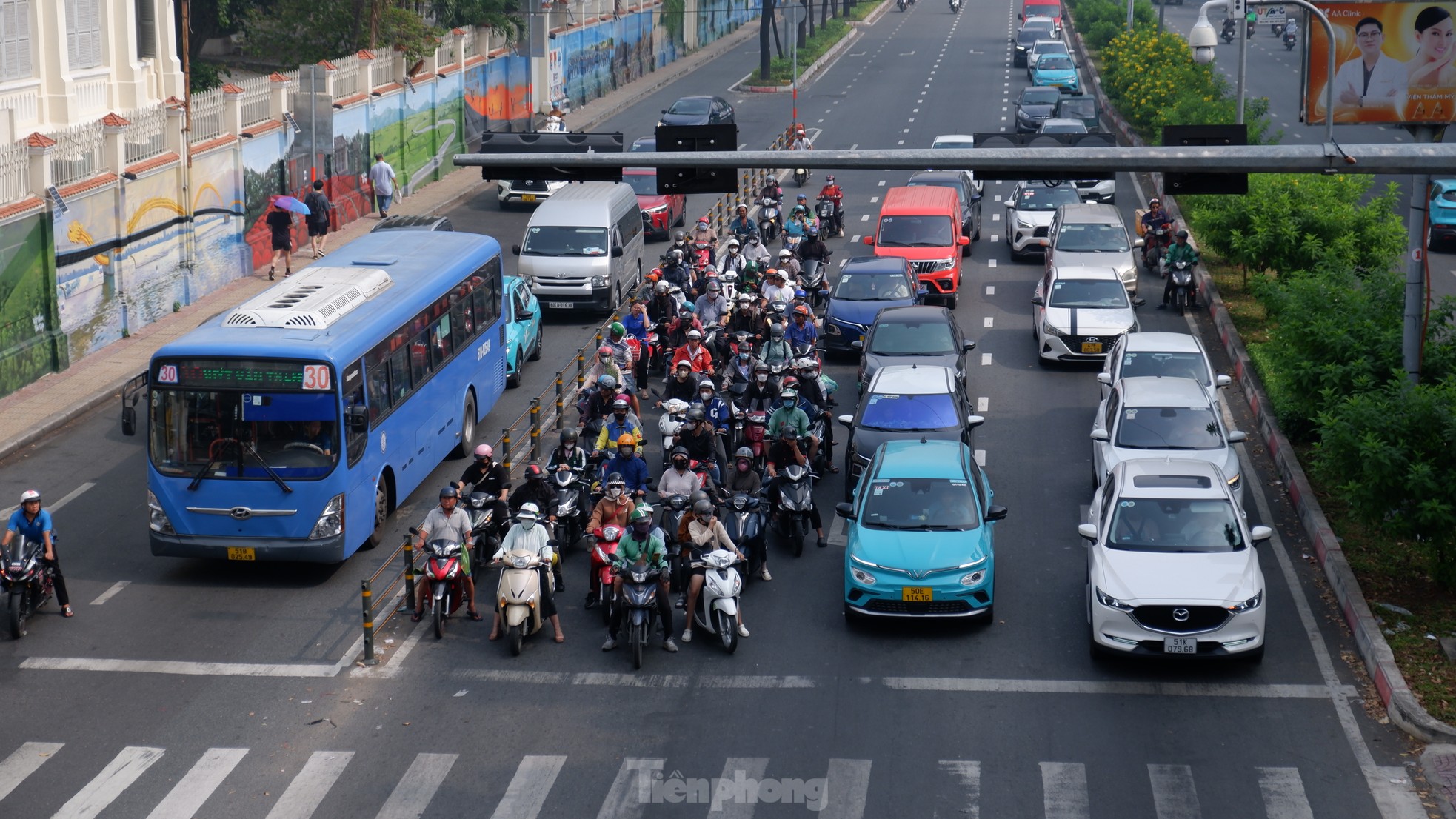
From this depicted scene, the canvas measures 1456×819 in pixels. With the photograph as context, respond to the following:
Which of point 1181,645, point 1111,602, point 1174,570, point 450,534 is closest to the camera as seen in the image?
point 1181,645

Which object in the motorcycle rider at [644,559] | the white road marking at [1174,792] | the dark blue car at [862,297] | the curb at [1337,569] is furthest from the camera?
the dark blue car at [862,297]

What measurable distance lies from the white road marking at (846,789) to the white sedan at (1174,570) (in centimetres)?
313

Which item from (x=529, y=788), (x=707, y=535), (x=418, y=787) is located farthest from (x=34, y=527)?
(x=707, y=535)

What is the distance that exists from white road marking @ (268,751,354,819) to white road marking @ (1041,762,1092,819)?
5.69 meters

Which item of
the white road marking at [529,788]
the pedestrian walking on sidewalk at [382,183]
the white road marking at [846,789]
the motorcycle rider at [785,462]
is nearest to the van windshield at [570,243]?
the pedestrian walking on sidewalk at [382,183]

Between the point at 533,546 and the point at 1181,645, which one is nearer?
the point at 1181,645

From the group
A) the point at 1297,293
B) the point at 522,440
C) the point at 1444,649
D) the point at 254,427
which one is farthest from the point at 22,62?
the point at 1444,649

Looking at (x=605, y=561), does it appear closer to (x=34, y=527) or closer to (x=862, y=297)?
(x=34, y=527)

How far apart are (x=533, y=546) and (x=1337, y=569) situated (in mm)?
8472

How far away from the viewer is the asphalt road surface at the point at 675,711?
41.3 ft

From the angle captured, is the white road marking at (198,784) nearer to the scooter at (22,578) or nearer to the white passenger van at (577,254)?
the scooter at (22,578)

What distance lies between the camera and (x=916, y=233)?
31.7m

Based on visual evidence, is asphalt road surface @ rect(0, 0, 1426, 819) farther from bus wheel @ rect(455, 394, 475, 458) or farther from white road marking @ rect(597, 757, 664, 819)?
bus wheel @ rect(455, 394, 475, 458)

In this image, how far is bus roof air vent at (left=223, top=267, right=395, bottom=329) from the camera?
17609 millimetres
